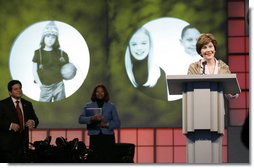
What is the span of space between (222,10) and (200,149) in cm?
566

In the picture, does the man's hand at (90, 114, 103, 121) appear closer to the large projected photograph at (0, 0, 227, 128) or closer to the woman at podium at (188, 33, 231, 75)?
the woman at podium at (188, 33, 231, 75)

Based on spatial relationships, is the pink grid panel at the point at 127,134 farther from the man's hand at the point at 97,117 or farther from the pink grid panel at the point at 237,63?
the man's hand at the point at 97,117

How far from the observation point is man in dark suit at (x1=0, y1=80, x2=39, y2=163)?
891 centimetres

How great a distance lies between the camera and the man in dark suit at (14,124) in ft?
29.2

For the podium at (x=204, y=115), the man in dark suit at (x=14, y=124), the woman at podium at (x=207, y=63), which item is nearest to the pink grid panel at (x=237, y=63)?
the man in dark suit at (x=14, y=124)

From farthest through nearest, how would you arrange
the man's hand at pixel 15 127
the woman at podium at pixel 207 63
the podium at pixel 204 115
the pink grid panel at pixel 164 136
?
the pink grid panel at pixel 164 136, the man's hand at pixel 15 127, the woman at podium at pixel 207 63, the podium at pixel 204 115

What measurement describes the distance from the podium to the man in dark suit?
2407mm

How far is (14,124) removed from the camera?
8914 mm

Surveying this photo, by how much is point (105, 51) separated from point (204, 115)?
570 cm

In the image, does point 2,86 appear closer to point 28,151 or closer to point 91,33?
point 91,33

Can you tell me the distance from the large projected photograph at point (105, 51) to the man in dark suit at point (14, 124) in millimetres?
3193

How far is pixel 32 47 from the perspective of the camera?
41.2 ft

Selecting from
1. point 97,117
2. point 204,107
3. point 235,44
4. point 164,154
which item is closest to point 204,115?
point 204,107

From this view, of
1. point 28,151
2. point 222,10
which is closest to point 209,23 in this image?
point 222,10
